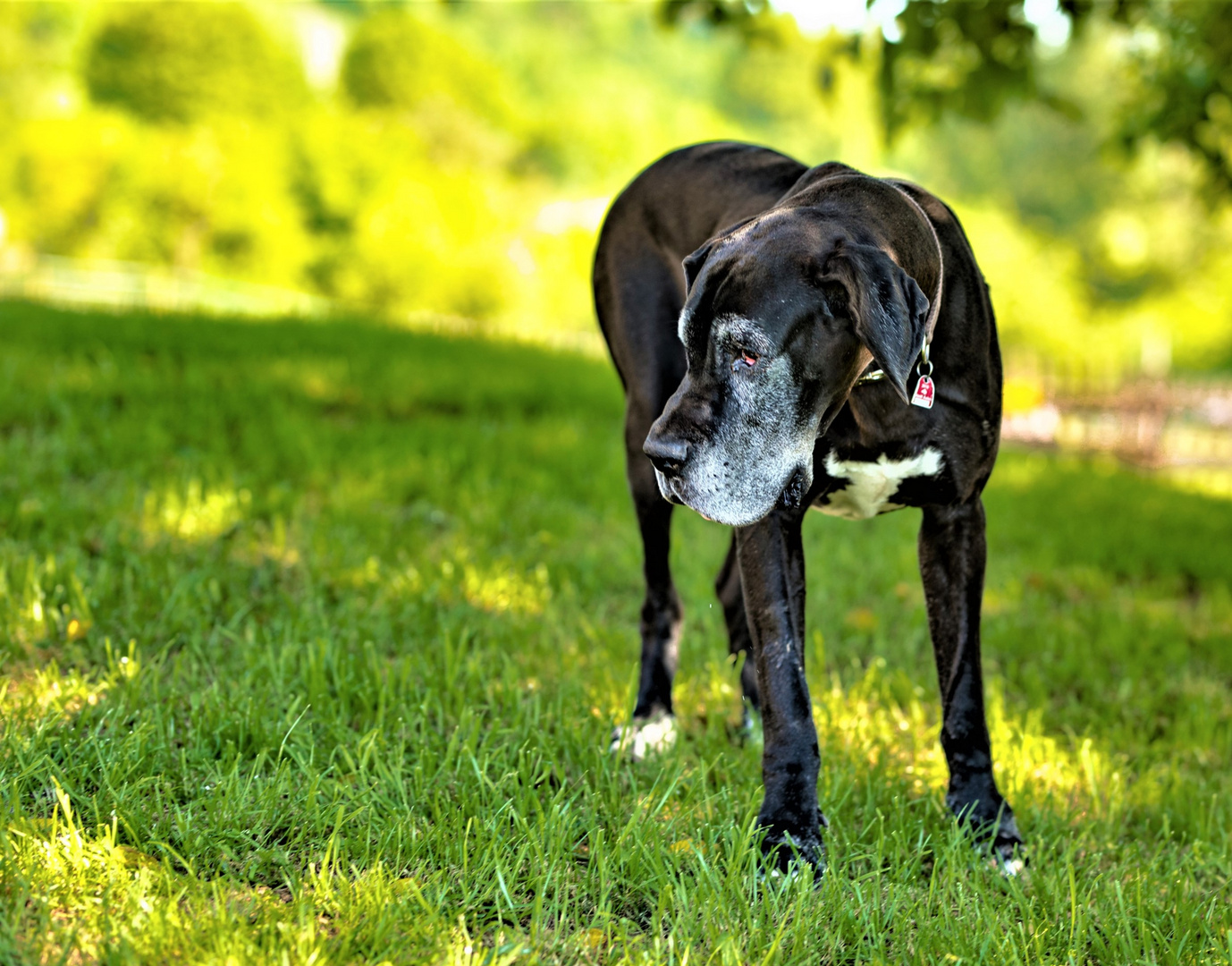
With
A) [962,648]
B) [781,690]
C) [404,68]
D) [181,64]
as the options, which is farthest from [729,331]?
[404,68]

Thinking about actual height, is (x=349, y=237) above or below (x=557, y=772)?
below

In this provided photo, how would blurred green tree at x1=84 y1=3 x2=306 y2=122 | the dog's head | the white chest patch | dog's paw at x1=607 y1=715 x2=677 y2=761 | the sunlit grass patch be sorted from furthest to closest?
blurred green tree at x1=84 y1=3 x2=306 y2=122 → the sunlit grass patch → dog's paw at x1=607 y1=715 x2=677 y2=761 → the white chest patch → the dog's head

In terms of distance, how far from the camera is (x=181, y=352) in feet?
25.3

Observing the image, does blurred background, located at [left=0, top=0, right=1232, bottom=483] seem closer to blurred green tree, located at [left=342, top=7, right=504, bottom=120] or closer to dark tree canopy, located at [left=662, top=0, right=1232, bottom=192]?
blurred green tree, located at [left=342, top=7, right=504, bottom=120]

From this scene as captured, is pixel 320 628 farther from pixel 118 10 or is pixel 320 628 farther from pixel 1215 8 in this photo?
pixel 118 10

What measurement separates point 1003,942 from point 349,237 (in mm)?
51900

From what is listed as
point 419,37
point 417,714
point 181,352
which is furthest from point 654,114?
point 417,714

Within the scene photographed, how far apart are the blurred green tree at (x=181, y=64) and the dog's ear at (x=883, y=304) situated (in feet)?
209

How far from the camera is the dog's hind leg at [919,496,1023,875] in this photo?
2.68m

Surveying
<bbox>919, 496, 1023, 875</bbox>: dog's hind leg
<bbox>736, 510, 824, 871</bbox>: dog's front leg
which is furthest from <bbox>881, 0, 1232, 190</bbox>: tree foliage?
<bbox>736, 510, 824, 871</bbox>: dog's front leg

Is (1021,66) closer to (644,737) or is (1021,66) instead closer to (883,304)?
(883,304)

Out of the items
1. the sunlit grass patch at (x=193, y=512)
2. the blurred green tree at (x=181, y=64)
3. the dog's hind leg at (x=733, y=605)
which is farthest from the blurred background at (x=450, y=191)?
the dog's hind leg at (x=733, y=605)

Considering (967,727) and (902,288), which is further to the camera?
(967,727)

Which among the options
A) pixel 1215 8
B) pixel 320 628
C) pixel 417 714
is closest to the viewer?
pixel 417 714
